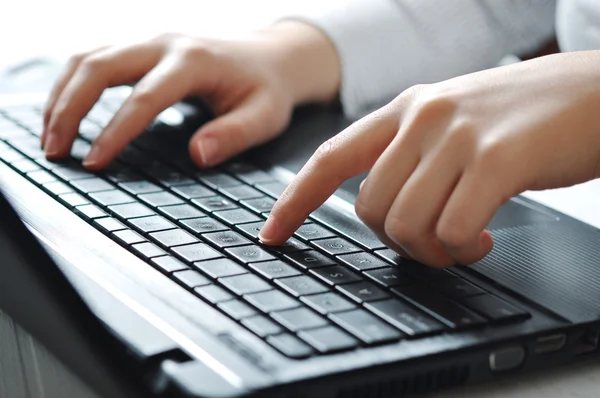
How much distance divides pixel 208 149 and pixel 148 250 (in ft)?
0.71

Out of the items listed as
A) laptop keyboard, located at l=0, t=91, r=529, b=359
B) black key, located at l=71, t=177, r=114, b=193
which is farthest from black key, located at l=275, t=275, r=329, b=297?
black key, located at l=71, t=177, r=114, b=193

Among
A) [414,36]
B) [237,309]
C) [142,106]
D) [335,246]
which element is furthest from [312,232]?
[414,36]

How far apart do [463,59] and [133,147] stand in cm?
41

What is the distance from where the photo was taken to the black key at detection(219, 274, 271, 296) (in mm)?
421

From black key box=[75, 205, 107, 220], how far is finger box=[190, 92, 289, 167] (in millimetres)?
142

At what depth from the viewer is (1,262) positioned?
18.1 inches

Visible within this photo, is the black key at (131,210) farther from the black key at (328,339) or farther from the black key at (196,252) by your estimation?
the black key at (328,339)

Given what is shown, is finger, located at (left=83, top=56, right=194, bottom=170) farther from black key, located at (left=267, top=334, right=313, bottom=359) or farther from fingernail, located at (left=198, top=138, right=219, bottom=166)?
black key, located at (left=267, top=334, right=313, bottom=359)

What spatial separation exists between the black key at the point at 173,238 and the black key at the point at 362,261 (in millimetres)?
86

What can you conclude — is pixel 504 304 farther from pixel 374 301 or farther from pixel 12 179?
pixel 12 179

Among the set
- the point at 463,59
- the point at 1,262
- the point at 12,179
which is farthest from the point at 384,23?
the point at 1,262

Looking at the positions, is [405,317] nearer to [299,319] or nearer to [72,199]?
[299,319]

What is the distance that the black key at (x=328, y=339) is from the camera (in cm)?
36

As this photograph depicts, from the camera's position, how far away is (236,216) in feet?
1.80
